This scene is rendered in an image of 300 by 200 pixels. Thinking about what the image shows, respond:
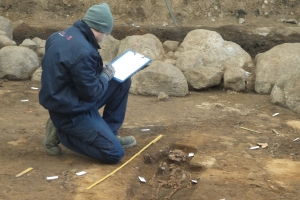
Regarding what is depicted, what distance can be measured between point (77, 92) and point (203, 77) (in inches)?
142

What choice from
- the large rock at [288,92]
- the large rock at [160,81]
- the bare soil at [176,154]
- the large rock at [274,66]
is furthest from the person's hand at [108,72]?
the large rock at [274,66]

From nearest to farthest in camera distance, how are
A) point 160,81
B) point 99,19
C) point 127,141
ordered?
point 99,19, point 127,141, point 160,81

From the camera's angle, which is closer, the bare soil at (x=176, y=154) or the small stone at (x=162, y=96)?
the bare soil at (x=176, y=154)

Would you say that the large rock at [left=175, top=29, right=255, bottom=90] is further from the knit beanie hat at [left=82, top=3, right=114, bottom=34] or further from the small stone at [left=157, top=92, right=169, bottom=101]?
the knit beanie hat at [left=82, top=3, right=114, bottom=34]

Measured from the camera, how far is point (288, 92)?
7664 mm

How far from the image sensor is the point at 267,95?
8.38 m

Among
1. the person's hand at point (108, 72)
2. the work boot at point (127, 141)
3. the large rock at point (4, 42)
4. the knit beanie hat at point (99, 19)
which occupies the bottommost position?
the work boot at point (127, 141)

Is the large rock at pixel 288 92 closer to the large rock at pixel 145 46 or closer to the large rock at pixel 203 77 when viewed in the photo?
the large rock at pixel 203 77

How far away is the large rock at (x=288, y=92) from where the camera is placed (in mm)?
7561

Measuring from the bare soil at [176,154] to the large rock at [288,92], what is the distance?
108 millimetres

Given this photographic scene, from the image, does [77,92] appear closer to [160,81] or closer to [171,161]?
[171,161]

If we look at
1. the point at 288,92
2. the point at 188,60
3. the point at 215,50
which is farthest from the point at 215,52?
the point at 288,92

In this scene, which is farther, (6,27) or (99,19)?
(6,27)

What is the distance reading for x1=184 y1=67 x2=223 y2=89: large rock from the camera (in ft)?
27.9
